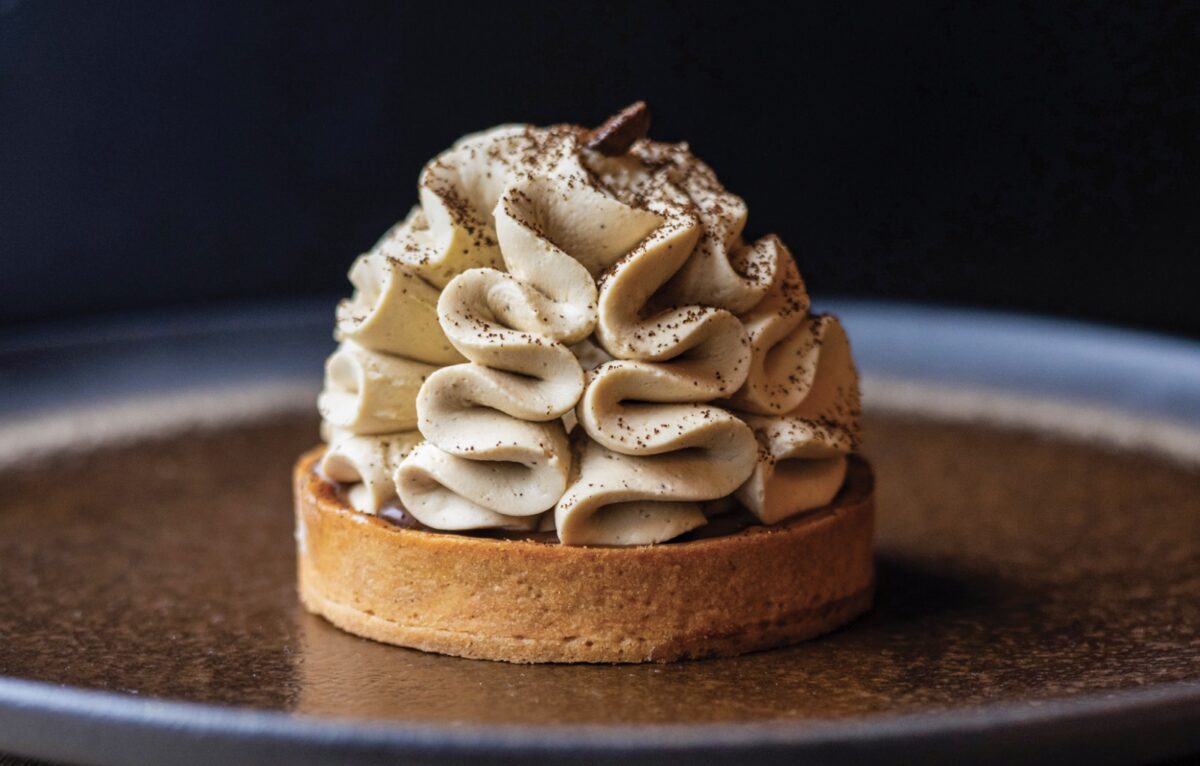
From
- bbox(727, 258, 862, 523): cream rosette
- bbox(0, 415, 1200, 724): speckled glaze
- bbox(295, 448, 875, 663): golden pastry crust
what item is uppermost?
bbox(727, 258, 862, 523): cream rosette

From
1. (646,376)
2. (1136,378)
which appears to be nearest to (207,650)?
(646,376)

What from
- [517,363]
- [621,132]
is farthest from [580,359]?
[621,132]

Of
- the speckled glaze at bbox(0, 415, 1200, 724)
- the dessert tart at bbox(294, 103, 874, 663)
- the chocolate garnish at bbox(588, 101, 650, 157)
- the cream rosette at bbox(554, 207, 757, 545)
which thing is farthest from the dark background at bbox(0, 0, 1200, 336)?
the cream rosette at bbox(554, 207, 757, 545)

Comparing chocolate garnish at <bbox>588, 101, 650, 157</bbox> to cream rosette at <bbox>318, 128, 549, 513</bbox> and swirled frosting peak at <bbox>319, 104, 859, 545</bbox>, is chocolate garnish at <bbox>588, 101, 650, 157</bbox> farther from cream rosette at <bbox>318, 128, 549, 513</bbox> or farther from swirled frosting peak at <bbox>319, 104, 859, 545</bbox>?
cream rosette at <bbox>318, 128, 549, 513</bbox>

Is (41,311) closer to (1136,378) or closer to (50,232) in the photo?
(50,232)

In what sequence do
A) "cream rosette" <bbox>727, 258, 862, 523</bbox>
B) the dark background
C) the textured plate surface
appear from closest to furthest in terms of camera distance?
1. the textured plate surface
2. "cream rosette" <bbox>727, 258, 862, 523</bbox>
3. the dark background

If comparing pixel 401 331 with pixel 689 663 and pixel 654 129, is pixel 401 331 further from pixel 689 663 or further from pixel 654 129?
pixel 654 129
